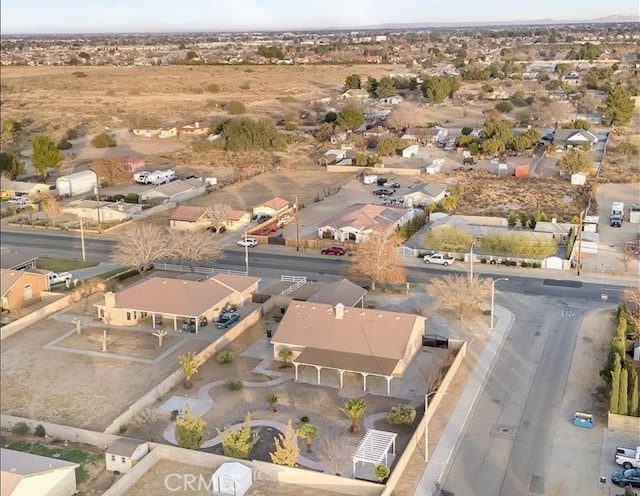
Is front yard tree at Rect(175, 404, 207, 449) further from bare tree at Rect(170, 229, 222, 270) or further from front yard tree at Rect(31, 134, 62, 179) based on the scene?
front yard tree at Rect(31, 134, 62, 179)

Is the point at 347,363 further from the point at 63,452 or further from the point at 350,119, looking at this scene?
the point at 350,119

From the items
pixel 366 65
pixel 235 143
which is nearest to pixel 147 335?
pixel 235 143

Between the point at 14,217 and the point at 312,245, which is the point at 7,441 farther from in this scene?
the point at 14,217

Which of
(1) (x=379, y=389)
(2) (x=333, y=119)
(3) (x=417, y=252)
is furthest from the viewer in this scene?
(2) (x=333, y=119)

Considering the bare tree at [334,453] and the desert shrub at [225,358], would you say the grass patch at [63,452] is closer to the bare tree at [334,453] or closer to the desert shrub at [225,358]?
the bare tree at [334,453]

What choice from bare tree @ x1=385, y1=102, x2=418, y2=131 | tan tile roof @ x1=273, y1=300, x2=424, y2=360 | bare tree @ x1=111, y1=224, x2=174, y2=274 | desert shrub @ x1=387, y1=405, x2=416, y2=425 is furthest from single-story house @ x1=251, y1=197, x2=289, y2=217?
bare tree @ x1=385, y1=102, x2=418, y2=131

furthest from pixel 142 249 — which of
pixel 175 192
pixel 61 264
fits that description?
pixel 175 192

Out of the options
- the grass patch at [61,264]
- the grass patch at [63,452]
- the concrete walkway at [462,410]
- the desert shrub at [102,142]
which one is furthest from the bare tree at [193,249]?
the desert shrub at [102,142]
